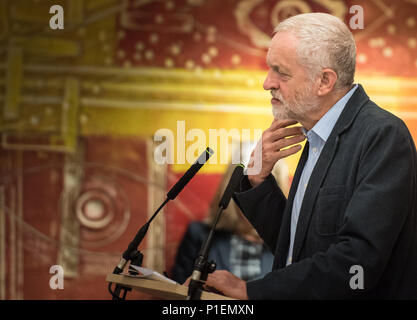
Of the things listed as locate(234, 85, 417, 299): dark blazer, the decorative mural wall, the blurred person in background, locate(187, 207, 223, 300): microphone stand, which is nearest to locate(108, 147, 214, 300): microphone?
locate(187, 207, 223, 300): microphone stand

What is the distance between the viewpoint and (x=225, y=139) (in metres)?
3.54

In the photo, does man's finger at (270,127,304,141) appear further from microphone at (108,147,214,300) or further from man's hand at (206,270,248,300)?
man's hand at (206,270,248,300)

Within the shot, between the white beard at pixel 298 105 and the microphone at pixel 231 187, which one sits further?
the white beard at pixel 298 105

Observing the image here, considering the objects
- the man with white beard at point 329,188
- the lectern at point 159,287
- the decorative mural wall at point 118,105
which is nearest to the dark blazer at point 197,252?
the decorative mural wall at point 118,105

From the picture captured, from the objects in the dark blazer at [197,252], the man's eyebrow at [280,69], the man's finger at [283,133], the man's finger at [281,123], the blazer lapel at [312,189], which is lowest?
the dark blazer at [197,252]

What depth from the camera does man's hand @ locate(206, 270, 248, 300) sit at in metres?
1.51

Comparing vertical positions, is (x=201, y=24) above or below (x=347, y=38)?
above

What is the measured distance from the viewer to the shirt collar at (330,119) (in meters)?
Answer: 1.78

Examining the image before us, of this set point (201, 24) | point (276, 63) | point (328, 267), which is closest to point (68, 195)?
point (201, 24)

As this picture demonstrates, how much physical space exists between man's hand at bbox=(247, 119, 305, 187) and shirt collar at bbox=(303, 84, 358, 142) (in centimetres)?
6

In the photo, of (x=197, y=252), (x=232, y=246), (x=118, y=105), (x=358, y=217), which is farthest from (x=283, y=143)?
(x=118, y=105)

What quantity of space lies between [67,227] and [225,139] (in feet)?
3.48

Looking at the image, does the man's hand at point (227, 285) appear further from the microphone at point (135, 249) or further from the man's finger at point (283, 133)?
the man's finger at point (283, 133)
